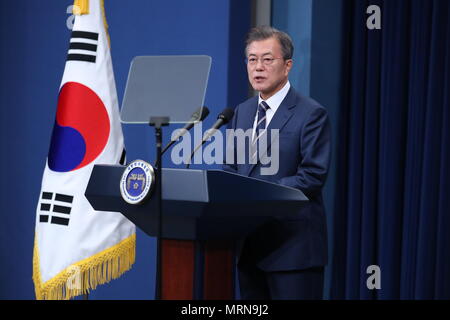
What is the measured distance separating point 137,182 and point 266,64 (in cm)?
75

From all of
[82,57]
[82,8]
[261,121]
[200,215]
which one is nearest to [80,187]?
[82,57]

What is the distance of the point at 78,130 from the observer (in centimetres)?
313

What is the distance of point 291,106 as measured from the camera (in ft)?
7.68

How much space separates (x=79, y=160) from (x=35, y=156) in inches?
46.2

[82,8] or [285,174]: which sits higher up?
[82,8]

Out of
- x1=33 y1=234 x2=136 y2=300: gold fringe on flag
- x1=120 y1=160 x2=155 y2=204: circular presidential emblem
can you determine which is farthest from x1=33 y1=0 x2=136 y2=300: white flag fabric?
x1=120 y1=160 x2=155 y2=204: circular presidential emblem

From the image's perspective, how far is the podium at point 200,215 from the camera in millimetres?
1838

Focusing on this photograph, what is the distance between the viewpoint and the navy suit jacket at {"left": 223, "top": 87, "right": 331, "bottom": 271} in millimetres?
2193

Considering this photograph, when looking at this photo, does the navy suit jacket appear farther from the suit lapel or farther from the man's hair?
the man's hair

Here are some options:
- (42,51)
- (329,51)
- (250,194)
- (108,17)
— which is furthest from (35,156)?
(250,194)

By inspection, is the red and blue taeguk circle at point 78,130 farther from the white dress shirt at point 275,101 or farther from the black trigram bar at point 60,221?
the white dress shirt at point 275,101

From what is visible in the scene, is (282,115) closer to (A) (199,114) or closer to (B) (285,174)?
(B) (285,174)

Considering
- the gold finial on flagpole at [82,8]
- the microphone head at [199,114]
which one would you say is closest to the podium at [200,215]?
the microphone head at [199,114]
